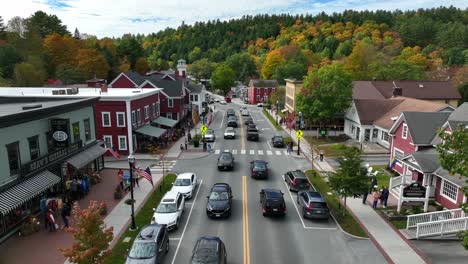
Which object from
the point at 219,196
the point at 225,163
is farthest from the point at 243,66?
the point at 219,196

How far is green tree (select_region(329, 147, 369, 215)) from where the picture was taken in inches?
843

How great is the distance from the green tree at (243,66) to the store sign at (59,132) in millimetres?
124826

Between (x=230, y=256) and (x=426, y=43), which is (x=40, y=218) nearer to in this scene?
(x=230, y=256)

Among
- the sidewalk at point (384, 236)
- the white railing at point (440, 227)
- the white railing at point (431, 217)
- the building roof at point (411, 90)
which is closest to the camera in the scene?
the sidewalk at point (384, 236)

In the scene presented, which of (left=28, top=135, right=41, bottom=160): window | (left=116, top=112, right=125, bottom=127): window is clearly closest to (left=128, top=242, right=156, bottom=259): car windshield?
(left=28, top=135, right=41, bottom=160): window

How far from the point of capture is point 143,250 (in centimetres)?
1556

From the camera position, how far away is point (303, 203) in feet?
74.4

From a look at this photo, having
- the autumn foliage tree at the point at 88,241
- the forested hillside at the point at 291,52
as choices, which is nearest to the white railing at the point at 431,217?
the autumn foliage tree at the point at 88,241

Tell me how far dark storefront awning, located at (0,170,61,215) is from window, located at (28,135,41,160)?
1284mm

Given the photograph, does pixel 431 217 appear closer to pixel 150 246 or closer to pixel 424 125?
pixel 424 125

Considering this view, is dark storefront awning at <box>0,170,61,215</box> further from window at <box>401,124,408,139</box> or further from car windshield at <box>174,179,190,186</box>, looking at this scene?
window at <box>401,124,408,139</box>

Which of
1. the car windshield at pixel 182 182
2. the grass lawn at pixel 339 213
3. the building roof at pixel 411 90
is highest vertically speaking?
the building roof at pixel 411 90

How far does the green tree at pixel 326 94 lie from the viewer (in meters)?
47.8

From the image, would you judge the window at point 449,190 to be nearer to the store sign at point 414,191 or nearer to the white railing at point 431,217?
the store sign at point 414,191
